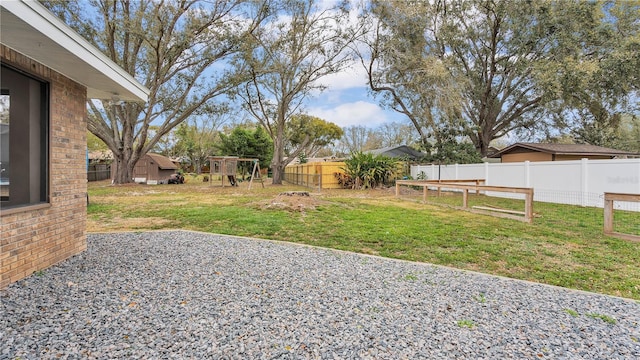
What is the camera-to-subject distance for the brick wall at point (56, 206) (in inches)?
113

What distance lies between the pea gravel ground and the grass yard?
0.61 m

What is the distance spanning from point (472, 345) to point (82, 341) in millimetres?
2605

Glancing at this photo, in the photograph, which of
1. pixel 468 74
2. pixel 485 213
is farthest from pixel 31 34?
pixel 468 74

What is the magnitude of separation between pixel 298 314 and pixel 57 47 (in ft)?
10.2

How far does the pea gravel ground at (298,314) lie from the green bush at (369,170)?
11.9m

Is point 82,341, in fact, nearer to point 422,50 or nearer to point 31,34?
point 31,34

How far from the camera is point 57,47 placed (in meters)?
2.73

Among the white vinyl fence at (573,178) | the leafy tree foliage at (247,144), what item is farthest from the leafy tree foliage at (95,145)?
the white vinyl fence at (573,178)

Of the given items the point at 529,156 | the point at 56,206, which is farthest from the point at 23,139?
the point at 529,156

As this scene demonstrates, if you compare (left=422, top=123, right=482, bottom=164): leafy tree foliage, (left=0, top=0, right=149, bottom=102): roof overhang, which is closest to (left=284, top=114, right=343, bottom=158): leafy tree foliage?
(left=422, top=123, right=482, bottom=164): leafy tree foliage

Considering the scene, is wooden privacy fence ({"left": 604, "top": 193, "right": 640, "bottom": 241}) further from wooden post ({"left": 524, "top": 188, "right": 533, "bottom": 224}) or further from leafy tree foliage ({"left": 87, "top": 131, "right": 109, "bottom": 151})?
leafy tree foliage ({"left": 87, "top": 131, "right": 109, "bottom": 151})

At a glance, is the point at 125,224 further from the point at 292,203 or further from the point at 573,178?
the point at 573,178

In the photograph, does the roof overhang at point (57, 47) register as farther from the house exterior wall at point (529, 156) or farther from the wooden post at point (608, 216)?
the house exterior wall at point (529, 156)

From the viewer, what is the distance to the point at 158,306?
2.56 metres
